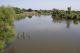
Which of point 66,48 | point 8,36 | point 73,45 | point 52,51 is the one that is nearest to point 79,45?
point 73,45

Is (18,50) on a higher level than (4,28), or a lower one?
lower

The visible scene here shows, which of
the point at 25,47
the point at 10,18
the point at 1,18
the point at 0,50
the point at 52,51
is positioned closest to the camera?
the point at 0,50

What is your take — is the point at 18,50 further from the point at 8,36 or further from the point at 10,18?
the point at 10,18

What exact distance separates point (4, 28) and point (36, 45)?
3507mm

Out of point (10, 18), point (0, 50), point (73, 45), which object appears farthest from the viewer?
point (10, 18)

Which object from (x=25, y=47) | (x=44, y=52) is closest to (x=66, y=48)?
(x=44, y=52)

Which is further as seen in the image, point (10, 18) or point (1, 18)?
point (10, 18)

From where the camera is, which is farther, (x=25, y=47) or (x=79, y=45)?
(x=79, y=45)

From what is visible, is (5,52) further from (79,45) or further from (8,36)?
(79,45)

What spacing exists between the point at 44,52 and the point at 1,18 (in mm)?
7025

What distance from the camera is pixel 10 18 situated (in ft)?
66.6

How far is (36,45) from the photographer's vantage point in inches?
579

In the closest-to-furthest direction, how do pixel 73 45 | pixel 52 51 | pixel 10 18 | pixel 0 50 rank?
1. pixel 0 50
2. pixel 52 51
3. pixel 73 45
4. pixel 10 18

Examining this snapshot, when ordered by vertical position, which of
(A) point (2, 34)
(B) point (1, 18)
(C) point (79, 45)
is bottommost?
(C) point (79, 45)
